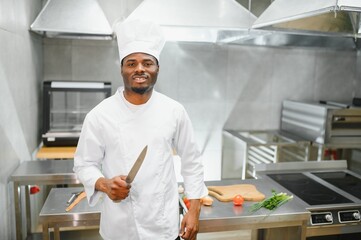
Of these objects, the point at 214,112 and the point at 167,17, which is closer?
the point at 167,17

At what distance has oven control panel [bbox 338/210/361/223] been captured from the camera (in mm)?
1583

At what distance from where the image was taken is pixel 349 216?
159 centimetres

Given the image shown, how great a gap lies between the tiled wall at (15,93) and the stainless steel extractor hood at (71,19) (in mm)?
116

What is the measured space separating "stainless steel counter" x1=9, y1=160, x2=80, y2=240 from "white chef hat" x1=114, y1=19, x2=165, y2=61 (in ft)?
3.37

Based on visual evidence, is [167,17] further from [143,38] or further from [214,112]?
Answer: [214,112]

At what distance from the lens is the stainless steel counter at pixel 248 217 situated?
1389 millimetres

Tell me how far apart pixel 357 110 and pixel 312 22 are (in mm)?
1133

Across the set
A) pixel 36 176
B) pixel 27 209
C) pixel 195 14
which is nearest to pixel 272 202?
pixel 195 14

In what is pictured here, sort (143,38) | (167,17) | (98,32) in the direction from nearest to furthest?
(143,38) < (167,17) < (98,32)

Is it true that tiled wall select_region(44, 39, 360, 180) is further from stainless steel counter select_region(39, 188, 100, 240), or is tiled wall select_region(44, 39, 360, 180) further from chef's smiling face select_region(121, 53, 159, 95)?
chef's smiling face select_region(121, 53, 159, 95)

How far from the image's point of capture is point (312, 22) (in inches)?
70.0

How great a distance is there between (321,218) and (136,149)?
0.95 meters

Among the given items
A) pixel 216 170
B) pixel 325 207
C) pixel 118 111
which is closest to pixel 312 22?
pixel 325 207

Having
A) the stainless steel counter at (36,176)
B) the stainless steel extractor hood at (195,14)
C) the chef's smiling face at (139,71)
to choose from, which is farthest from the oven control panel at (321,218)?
the stainless steel counter at (36,176)
